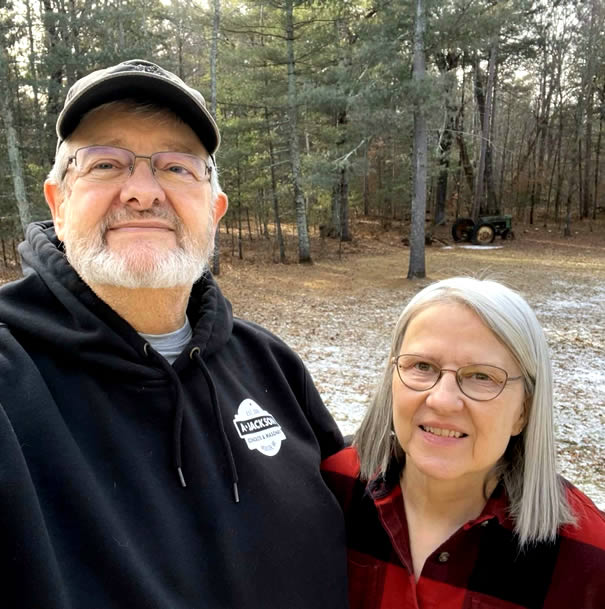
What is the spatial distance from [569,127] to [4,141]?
29016mm

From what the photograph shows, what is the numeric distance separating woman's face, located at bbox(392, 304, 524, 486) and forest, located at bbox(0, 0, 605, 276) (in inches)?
470

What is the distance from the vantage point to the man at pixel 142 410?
1.08m

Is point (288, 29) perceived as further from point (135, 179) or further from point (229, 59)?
point (135, 179)

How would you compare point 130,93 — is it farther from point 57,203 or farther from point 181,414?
point 181,414

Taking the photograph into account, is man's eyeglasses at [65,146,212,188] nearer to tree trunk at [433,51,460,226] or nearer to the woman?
the woman

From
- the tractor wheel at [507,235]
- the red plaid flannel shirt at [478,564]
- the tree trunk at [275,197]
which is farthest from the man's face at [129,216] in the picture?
the tractor wheel at [507,235]

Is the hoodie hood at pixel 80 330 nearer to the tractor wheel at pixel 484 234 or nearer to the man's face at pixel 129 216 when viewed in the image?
the man's face at pixel 129 216

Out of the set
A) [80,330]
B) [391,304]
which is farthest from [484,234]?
[80,330]

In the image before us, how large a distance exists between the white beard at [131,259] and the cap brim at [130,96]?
32cm

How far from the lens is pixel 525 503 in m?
1.42

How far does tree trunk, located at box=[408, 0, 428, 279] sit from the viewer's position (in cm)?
1185

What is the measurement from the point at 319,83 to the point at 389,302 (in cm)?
969

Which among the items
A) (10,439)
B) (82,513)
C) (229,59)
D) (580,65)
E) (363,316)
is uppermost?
(580,65)

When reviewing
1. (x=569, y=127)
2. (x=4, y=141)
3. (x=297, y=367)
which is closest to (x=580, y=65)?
(x=569, y=127)
